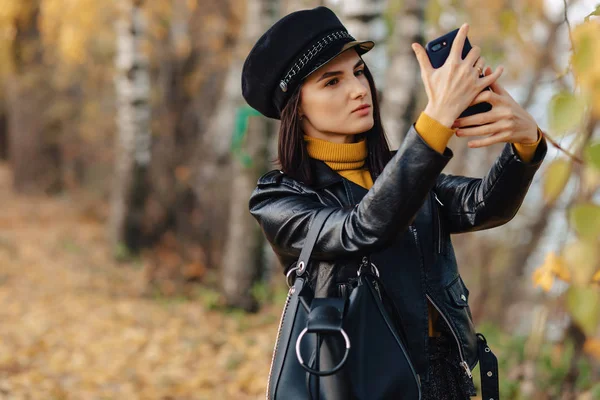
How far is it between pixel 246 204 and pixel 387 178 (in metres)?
4.59

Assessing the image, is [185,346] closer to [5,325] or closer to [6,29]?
Result: [5,325]

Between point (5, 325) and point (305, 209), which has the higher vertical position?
point (305, 209)

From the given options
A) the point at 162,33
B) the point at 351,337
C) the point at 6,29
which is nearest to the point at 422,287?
the point at 351,337

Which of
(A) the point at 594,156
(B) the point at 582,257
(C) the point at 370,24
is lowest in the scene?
(B) the point at 582,257

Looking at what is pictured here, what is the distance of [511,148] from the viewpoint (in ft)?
6.26

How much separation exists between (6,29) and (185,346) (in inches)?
303

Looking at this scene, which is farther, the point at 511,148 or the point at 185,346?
the point at 185,346

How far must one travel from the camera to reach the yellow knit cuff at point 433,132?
165cm

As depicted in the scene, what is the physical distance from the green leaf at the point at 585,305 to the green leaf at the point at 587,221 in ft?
0.89

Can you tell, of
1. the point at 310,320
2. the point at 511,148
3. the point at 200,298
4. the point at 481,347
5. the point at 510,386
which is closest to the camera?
the point at 310,320

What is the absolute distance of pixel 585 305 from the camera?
1556 mm

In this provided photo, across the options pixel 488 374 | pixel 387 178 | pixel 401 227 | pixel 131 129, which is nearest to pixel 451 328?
pixel 488 374

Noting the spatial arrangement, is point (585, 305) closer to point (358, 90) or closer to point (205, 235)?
point (358, 90)

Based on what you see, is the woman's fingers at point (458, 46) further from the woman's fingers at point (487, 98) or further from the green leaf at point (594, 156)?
the green leaf at point (594, 156)
